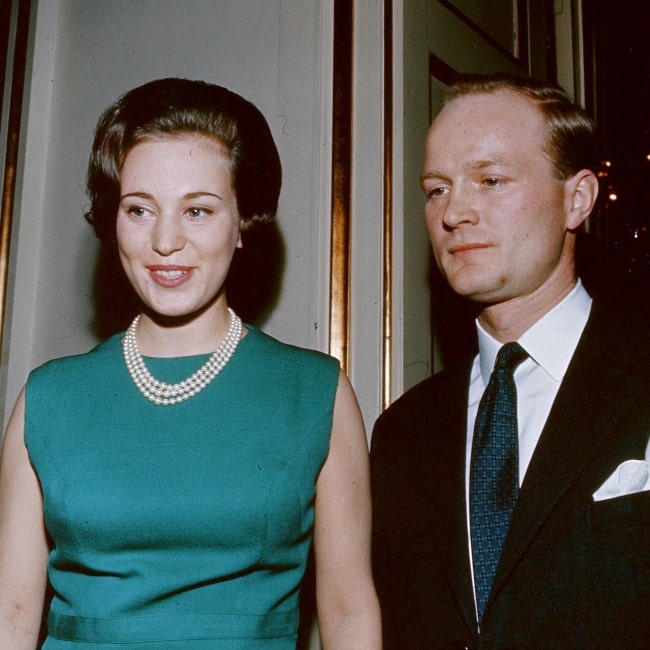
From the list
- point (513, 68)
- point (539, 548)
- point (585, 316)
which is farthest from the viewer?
point (513, 68)

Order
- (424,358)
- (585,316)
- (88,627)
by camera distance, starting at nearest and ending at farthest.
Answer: (88,627) < (585,316) < (424,358)

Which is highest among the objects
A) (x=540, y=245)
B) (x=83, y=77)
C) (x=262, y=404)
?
(x=83, y=77)

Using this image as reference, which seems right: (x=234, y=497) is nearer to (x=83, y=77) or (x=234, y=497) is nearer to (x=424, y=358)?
(x=424, y=358)

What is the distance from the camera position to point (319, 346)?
2.07 metres

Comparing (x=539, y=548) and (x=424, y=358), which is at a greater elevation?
(x=424, y=358)

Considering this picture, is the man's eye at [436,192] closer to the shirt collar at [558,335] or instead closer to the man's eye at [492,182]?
the man's eye at [492,182]

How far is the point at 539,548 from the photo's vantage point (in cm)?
127

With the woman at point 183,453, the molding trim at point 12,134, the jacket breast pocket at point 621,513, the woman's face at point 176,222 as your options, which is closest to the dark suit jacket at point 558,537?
the jacket breast pocket at point 621,513

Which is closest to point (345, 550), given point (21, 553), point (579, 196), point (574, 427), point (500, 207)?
point (574, 427)

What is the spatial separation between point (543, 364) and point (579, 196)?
39cm

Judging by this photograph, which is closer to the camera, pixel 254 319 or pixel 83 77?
pixel 254 319

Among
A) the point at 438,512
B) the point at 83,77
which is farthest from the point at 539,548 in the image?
the point at 83,77

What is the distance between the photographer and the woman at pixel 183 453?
1410 millimetres

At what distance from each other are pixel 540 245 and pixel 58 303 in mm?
1424
